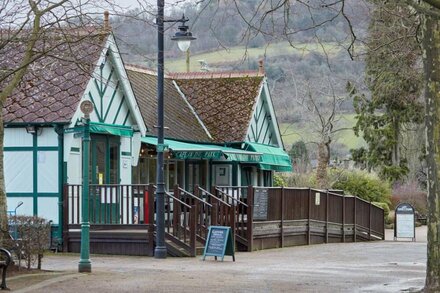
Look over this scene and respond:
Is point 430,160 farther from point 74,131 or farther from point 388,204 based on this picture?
point 388,204

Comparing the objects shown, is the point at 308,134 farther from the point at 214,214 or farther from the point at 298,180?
the point at 214,214

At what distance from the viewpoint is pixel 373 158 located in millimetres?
47156

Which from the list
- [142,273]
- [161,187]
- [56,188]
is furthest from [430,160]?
[56,188]

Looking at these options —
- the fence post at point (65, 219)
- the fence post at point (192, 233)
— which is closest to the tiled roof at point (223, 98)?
the fence post at point (65, 219)

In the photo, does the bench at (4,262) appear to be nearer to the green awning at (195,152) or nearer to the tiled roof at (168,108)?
the green awning at (195,152)

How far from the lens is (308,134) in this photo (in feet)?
220

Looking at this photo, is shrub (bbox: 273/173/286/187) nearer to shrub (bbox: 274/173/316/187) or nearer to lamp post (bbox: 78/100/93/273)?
shrub (bbox: 274/173/316/187)

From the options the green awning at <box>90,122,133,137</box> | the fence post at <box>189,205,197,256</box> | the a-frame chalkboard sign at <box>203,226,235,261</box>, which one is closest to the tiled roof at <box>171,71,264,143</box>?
the green awning at <box>90,122,133,137</box>

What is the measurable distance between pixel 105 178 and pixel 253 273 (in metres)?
8.92

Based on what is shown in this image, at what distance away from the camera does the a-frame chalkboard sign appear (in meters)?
20.8

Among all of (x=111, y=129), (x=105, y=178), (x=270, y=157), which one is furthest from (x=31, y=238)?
(x=270, y=157)

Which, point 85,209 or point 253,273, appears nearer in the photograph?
point 85,209

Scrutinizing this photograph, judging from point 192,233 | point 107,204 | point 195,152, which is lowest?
point 192,233

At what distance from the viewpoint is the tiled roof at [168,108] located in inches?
1219
